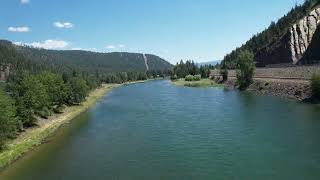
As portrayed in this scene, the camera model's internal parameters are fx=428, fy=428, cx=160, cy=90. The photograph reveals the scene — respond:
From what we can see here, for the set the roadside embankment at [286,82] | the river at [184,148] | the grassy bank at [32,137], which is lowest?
the river at [184,148]

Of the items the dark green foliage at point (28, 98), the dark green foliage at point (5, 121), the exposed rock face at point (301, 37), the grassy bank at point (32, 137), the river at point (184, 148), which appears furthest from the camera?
the exposed rock face at point (301, 37)

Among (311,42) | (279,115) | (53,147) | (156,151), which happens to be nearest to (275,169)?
(156,151)

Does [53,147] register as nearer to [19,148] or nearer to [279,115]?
[19,148]

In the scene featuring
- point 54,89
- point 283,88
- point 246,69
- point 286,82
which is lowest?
point 283,88

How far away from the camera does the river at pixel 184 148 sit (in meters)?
43.2

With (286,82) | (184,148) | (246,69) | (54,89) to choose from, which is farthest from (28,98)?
(246,69)

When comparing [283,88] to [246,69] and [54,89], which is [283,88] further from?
[54,89]

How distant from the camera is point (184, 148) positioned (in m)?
53.7

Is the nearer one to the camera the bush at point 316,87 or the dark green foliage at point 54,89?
the dark green foliage at point 54,89

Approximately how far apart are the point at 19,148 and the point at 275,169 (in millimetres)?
31918

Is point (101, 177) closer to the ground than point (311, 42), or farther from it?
closer to the ground

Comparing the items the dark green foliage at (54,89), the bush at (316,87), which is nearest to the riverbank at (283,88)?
the bush at (316,87)

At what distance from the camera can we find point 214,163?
45.7 m

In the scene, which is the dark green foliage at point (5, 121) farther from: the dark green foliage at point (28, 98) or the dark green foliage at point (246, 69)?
the dark green foliage at point (246, 69)
